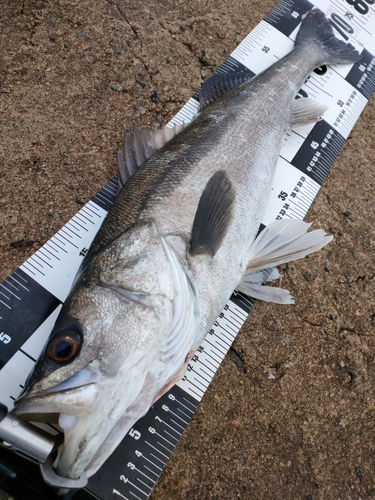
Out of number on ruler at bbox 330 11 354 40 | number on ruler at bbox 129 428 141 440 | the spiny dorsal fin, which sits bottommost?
number on ruler at bbox 129 428 141 440

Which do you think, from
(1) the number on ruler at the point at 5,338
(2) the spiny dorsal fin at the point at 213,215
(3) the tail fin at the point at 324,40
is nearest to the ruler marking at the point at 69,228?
(1) the number on ruler at the point at 5,338

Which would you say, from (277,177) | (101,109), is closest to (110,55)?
(101,109)

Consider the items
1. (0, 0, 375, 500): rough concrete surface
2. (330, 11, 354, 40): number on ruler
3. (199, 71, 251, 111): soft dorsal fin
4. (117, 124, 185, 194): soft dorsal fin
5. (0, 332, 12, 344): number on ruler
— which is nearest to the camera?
(0, 332, 12, 344): number on ruler

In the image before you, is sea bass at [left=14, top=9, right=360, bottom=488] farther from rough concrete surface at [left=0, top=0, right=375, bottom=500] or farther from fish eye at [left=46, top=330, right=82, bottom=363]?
rough concrete surface at [left=0, top=0, right=375, bottom=500]

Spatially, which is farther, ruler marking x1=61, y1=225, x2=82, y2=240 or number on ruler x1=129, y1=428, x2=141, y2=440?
ruler marking x1=61, y1=225, x2=82, y2=240

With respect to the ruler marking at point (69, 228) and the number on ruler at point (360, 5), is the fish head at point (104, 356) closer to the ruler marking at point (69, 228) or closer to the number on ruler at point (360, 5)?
the ruler marking at point (69, 228)

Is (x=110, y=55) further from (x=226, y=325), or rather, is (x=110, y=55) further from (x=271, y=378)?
(x=271, y=378)

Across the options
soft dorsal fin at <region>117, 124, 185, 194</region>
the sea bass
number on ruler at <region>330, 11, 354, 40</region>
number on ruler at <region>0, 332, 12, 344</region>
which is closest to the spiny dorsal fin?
the sea bass
